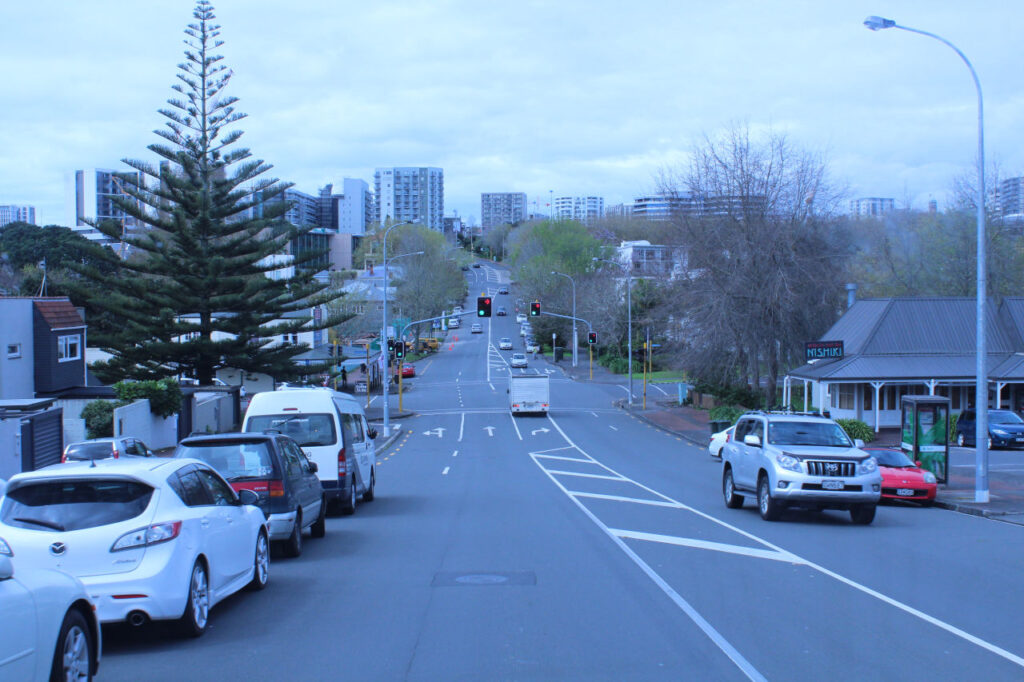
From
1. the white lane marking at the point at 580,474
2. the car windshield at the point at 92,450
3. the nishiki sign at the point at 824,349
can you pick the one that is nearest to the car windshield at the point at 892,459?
the white lane marking at the point at 580,474

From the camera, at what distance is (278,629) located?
7.98 meters

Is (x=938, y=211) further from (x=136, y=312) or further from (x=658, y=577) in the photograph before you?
(x=658, y=577)

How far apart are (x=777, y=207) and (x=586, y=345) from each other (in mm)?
59313

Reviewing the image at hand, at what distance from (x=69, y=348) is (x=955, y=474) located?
1341 inches

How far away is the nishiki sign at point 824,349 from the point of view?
37.2 meters

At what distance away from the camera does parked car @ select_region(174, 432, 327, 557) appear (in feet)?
37.1

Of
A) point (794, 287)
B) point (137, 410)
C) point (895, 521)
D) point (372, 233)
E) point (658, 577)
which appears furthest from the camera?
point (372, 233)

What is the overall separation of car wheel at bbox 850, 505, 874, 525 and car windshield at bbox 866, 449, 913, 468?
4.43m

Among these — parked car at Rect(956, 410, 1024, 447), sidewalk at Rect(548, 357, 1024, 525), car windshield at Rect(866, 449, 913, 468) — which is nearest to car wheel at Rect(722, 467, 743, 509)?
car windshield at Rect(866, 449, 913, 468)

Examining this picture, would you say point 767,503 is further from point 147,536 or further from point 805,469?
point 147,536

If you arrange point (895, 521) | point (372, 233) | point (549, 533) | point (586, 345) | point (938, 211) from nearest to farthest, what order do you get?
point (549, 533) < point (895, 521) < point (938, 211) < point (586, 345) < point (372, 233)

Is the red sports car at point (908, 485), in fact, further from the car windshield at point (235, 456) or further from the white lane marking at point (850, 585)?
the car windshield at point (235, 456)

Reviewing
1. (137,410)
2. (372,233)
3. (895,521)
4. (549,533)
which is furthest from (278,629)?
(372,233)

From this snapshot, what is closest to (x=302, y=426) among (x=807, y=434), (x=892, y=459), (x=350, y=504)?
(x=350, y=504)
